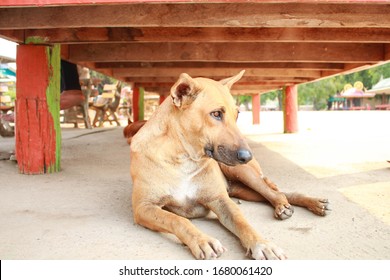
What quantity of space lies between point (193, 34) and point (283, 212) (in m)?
2.36

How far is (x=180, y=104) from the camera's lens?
105 inches

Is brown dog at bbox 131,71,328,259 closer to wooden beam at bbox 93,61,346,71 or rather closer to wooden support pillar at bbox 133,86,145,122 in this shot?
wooden beam at bbox 93,61,346,71

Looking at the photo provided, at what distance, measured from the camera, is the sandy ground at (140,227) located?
237cm

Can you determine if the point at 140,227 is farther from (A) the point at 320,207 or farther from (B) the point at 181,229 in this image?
(A) the point at 320,207

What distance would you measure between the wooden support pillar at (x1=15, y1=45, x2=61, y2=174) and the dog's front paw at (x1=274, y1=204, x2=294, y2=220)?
301cm

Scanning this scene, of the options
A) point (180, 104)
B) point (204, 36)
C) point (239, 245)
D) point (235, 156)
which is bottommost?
point (239, 245)

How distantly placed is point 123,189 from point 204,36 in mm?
1866

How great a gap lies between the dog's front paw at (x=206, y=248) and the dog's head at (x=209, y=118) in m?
0.47

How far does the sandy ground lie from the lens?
2.37 meters

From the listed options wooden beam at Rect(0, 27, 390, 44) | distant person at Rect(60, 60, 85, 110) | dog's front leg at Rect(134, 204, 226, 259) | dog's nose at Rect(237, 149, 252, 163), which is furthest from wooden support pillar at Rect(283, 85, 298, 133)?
dog's nose at Rect(237, 149, 252, 163)

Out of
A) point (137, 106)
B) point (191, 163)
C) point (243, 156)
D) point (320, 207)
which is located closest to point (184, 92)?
point (191, 163)

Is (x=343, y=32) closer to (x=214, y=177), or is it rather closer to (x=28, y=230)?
(x=214, y=177)

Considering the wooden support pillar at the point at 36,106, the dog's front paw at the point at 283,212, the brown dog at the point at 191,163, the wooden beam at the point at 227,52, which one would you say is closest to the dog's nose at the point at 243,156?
the brown dog at the point at 191,163
